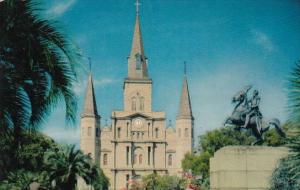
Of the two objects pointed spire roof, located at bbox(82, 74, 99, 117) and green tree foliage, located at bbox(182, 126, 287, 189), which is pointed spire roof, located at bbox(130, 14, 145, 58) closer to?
pointed spire roof, located at bbox(82, 74, 99, 117)

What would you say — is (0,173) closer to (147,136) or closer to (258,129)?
(258,129)

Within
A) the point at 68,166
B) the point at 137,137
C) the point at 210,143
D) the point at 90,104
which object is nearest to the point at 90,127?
the point at 90,104

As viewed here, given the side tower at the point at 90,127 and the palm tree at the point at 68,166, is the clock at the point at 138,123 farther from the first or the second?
the palm tree at the point at 68,166

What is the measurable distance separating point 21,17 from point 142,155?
205ft

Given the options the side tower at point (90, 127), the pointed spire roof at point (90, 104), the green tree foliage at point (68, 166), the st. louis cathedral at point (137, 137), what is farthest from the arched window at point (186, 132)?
the green tree foliage at point (68, 166)

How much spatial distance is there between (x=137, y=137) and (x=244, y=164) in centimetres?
5607

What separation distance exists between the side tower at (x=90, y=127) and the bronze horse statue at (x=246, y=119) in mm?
54445

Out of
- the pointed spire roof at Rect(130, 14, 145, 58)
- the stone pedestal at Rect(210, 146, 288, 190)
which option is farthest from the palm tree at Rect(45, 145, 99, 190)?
the pointed spire roof at Rect(130, 14, 145, 58)

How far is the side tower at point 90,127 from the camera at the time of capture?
69188 mm

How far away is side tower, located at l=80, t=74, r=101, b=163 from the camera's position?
6919 centimetres

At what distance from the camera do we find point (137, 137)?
70250 millimetres

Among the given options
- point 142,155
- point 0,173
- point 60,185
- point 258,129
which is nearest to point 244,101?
point 258,129

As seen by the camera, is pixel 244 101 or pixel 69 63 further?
pixel 244 101

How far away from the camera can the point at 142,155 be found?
69.7m
